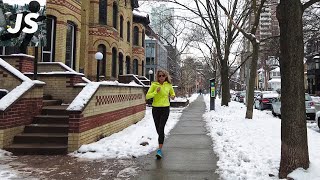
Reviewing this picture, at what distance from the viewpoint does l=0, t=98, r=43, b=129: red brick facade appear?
7.11 metres

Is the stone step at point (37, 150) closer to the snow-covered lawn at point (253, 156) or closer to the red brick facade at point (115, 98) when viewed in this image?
the red brick facade at point (115, 98)

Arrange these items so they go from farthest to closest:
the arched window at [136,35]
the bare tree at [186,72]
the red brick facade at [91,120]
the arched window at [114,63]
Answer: the bare tree at [186,72] → the arched window at [136,35] → the arched window at [114,63] → the red brick facade at [91,120]

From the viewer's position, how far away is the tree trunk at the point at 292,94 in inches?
195

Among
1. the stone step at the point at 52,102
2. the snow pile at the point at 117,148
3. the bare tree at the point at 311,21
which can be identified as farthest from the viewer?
the bare tree at the point at 311,21

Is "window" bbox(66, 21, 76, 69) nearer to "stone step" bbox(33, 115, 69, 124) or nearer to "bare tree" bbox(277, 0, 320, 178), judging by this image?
"stone step" bbox(33, 115, 69, 124)

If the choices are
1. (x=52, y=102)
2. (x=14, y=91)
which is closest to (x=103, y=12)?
(x=52, y=102)

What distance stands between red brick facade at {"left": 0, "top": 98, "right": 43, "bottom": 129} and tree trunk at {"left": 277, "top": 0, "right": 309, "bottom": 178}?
18.4ft

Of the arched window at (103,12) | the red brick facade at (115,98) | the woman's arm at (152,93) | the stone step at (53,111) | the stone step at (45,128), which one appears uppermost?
the arched window at (103,12)

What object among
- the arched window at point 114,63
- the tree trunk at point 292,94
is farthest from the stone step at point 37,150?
the arched window at point 114,63

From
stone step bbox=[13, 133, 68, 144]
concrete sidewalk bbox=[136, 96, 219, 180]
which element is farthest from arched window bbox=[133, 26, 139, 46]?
stone step bbox=[13, 133, 68, 144]

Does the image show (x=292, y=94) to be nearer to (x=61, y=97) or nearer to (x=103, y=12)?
(x=61, y=97)

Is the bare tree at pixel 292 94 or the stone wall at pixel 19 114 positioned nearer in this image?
the bare tree at pixel 292 94

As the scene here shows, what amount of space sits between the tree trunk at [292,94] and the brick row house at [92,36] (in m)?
10.8

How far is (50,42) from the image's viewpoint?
1496cm
